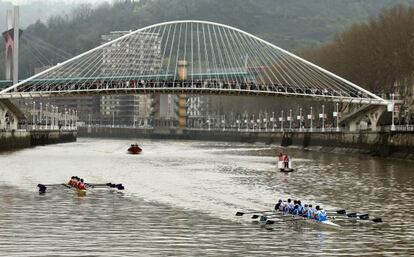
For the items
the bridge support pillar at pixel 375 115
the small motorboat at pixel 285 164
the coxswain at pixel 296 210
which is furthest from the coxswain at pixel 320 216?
the bridge support pillar at pixel 375 115

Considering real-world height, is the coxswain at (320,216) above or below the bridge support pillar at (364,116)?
below

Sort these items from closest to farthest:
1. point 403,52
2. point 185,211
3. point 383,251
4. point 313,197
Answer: point 383,251 → point 185,211 → point 313,197 → point 403,52

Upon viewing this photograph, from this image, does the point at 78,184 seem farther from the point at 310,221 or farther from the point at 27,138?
the point at 27,138

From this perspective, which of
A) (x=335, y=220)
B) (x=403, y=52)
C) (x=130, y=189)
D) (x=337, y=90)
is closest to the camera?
(x=335, y=220)

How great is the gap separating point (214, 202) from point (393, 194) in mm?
11774

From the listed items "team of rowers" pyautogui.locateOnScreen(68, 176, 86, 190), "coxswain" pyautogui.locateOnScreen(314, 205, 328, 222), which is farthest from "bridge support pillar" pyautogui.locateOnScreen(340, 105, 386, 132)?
"coxswain" pyautogui.locateOnScreen(314, 205, 328, 222)

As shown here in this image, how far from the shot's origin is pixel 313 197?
51.4m

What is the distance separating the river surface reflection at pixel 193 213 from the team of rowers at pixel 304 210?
2.17 feet

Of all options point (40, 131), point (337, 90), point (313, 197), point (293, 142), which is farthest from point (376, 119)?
point (313, 197)

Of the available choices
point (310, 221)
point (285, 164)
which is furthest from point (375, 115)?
point (310, 221)

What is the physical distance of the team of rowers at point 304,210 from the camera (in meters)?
38.2

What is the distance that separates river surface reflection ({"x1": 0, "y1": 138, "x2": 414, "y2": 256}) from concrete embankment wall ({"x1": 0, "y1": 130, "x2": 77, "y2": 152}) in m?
45.4

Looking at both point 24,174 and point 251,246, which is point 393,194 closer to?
point 251,246

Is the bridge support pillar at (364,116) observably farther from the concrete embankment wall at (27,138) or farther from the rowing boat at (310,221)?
the rowing boat at (310,221)
